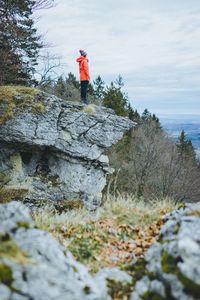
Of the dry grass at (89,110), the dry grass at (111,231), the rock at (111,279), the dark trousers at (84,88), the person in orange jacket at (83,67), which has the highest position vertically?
the person in orange jacket at (83,67)

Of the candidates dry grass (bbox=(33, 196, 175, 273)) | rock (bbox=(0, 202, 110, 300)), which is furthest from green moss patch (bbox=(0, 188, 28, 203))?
rock (bbox=(0, 202, 110, 300))

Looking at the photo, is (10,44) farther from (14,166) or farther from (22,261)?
(22,261)

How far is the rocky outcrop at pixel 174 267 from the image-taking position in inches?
142

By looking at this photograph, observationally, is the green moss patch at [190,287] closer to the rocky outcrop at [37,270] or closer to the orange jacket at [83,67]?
the rocky outcrop at [37,270]

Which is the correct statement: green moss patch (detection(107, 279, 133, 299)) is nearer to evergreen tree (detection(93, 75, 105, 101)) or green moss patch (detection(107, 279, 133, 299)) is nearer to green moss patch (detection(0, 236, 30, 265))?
green moss patch (detection(0, 236, 30, 265))

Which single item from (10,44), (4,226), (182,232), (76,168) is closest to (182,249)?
(182,232)

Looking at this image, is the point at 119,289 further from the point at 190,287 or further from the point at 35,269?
the point at 35,269

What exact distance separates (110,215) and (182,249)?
282 cm

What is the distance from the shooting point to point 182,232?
13.9 ft

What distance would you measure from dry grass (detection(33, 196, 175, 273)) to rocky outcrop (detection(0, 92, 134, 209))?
12.3 metres

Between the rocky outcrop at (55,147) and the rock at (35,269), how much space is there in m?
14.6

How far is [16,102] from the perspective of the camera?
64.1 feet

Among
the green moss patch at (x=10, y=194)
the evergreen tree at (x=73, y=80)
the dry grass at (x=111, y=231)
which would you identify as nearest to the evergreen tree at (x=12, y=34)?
the green moss patch at (x=10, y=194)

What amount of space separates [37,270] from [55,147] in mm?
16846
